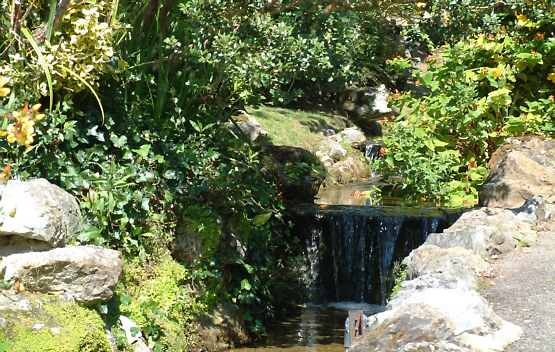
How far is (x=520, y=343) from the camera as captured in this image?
5.11m

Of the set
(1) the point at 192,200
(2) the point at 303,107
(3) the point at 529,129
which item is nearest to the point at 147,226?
(1) the point at 192,200

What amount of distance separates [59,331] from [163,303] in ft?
5.25

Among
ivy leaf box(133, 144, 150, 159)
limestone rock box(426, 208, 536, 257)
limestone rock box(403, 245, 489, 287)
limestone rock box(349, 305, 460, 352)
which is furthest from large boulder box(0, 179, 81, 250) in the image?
limestone rock box(426, 208, 536, 257)

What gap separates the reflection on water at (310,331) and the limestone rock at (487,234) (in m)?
1.73

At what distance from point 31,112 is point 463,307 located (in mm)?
2850

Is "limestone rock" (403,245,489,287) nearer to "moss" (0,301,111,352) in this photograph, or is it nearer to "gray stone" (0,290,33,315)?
"moss" (0,301,111,352)

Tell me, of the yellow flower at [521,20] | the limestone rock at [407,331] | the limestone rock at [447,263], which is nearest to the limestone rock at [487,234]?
the limestone rock at [447,263]

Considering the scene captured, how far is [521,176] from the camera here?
33.4ft

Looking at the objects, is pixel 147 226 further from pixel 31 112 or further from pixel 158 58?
pixel 31 112

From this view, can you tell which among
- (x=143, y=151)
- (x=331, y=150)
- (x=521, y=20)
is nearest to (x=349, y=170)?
(x=331, y=150)

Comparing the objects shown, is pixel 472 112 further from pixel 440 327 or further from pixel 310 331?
pixel 440 327

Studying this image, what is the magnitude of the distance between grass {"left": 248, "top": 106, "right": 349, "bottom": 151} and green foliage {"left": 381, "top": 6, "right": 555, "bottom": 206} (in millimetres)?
3276

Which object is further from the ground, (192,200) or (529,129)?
(529,129)

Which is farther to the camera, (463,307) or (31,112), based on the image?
(463,307)
